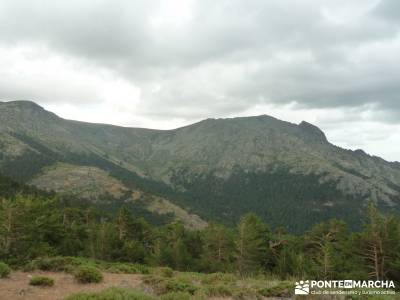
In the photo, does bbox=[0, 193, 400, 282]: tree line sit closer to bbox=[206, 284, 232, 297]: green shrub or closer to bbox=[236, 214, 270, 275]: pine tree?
bbox=[236, 214, 270, 275]: pine tree

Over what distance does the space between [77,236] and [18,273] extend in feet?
126

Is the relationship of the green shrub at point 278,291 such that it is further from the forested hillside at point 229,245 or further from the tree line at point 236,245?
the tree line at point 236,245

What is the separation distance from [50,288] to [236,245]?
32.4 m

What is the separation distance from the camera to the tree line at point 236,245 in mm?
30719

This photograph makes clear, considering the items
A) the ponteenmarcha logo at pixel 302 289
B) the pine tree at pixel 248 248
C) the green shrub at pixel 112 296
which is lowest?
the pine tree at pixel 248 248

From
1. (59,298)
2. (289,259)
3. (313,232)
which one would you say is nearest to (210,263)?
(289,259)

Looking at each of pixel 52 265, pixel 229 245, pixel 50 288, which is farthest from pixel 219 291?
pixel 229 245

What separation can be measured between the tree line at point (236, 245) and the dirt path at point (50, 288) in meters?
6.84

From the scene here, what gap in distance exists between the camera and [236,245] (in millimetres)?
45969

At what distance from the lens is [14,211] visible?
83.8 ft

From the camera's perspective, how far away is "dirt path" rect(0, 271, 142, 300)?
14.7 m

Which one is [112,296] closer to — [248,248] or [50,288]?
[50,288]

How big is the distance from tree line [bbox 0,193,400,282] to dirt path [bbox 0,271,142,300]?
6.84 meters

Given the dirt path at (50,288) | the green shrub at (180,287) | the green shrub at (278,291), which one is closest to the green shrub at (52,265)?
the dirt path at (50,288)
